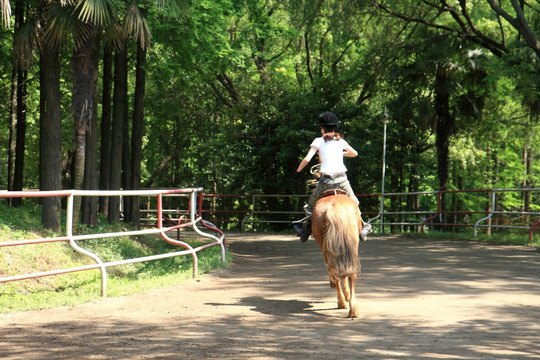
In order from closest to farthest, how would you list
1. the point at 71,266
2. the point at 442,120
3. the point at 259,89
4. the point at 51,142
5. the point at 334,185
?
1. the point at 334,185
2. the point at 71,266
3. the point at 51,142
4. the point at 442,120
5. the point at 259,89

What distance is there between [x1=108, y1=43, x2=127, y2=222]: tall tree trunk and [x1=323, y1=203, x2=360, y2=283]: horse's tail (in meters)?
13.1

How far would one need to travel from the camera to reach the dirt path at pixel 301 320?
6.27 meters

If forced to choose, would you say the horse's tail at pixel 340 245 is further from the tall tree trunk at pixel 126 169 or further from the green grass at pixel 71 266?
the tall tree trunk at pixel 126 169

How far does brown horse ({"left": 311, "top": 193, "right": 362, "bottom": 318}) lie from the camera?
313 inches

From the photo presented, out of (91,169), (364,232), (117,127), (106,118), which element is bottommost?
(364,232)

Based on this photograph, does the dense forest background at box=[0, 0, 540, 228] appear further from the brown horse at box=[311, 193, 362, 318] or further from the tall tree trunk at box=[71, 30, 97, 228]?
the brown horse at box=[311, 193, 362, 318]

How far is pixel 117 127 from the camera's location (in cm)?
2083

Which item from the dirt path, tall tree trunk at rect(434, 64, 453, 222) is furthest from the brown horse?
tall tree trunk at rect(434, 64, 453, 222)

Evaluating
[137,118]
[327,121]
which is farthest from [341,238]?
[137,118]

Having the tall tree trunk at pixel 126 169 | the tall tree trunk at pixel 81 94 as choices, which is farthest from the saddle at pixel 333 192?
the tall tree trunk at pixel 126 169

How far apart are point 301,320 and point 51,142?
9.97m

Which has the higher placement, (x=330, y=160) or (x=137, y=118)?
(x=137, y=118)

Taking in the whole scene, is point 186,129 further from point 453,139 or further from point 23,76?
point 23,76

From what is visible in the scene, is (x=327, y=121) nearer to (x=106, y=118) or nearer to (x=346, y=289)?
(x=346, y=289)
